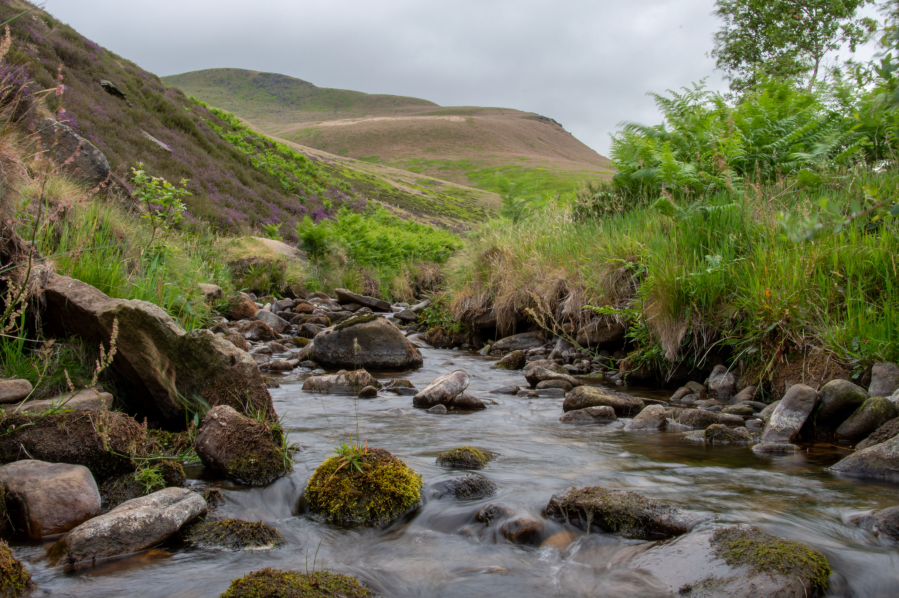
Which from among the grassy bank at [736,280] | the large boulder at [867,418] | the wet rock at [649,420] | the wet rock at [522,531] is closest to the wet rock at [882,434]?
the large boulder at [867,418]

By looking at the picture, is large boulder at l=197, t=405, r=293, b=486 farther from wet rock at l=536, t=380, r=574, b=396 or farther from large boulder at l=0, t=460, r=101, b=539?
wet rock at l=536, t=380, r=574, b=396

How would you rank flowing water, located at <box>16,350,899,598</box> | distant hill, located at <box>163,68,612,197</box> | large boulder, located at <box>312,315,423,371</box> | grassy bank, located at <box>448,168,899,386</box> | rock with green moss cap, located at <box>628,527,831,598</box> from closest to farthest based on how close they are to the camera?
rock with green moss cap, located at <box>628,527,831,598</box>
flowing water, located at <box>16,350,899,598</box>
grassy bank, located at <box>448,168,899,386</box>
large boulder, located at <box>312,315,423,371</box>
distant hill, located at <box>163,68,612,197</box>

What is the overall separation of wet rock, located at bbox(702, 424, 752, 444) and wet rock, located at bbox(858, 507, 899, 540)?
1366 millimetres

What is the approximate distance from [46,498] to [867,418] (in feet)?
15.1

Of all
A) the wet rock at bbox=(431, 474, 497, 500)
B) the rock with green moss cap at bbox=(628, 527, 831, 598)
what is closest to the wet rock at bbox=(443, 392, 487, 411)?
the wet rock at bbox=(431, 474, 497, 500)

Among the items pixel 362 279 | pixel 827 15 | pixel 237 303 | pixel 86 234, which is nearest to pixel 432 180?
pixel 827 15

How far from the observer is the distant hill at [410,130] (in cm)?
9462

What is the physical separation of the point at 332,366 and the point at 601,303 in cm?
348

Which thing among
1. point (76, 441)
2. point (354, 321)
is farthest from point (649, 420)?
point (354, 321)

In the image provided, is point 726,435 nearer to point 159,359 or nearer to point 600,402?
point 600,402

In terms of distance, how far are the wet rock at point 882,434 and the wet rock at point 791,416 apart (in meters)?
0.37

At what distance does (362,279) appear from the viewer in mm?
15344

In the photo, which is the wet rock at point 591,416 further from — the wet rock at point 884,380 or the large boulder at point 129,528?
the large boulder at point 129,528

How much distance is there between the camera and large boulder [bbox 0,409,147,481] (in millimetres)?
2820
